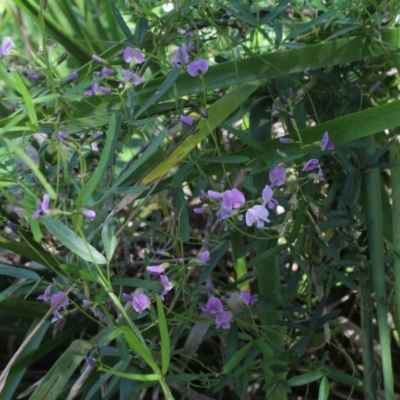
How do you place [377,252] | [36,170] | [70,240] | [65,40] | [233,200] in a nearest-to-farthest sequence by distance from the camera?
[36,170] < [70,240] < [233,200] < [377,252] < [65,40]

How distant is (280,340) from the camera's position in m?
0.84

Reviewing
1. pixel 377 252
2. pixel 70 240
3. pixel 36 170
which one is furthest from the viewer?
pixel 377 252

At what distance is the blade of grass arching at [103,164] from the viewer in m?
0.58

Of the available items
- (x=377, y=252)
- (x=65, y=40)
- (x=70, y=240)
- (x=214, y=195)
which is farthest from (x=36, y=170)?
(x=65, y=40)

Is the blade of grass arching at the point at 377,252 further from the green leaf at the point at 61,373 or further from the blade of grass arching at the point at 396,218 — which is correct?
the green leaf at the point at 61,373

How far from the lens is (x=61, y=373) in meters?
0.83

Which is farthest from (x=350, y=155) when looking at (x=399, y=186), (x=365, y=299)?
(x=365, y=299)

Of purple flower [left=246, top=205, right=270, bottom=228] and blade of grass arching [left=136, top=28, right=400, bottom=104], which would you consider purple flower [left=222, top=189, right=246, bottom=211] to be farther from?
blade of grass arching [left=136, top=28, right=400, bottom=104]

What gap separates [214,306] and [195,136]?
0.21m

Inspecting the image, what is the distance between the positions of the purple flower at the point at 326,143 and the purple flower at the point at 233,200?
0.13m

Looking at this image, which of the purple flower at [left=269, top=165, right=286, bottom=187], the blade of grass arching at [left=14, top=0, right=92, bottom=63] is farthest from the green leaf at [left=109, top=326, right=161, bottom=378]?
the blade of grass arching at [left=14, top=0, right=92, bottom=63]

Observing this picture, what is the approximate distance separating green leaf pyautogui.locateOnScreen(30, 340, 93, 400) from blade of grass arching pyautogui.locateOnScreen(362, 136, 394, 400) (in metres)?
0.38

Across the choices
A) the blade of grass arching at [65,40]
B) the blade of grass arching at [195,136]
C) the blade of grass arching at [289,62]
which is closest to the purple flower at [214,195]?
the blade of grass arching at [195,136]

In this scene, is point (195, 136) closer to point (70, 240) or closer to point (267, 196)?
point (267, 196)
